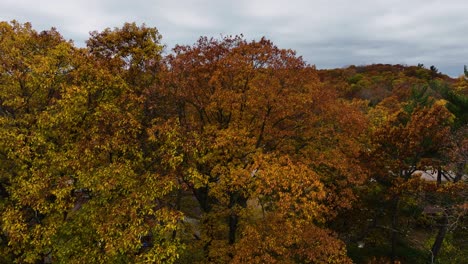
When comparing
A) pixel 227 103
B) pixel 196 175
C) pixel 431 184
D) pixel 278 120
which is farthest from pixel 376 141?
pixel 196 175

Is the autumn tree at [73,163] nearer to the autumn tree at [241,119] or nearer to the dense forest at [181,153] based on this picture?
the dense forest at [181,153]

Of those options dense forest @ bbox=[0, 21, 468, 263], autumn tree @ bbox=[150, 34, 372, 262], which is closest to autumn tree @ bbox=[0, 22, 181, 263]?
dense forest @ bbox=[0, 21, 468, 263]

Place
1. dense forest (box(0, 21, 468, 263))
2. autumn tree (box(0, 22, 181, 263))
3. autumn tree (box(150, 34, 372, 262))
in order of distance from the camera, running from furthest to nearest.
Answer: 1. autumn tree (box(150, 34, 372, 262))
2. dense forest (box(0, 21, 468, 263))
3. autumn tree (box(0, 22, 181, 263))

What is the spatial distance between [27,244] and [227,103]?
11262 millimetres

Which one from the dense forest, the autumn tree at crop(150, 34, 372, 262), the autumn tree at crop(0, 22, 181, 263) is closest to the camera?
the autumn tree at crop(0, 22, 181, 263)

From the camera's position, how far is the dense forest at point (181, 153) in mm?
14352

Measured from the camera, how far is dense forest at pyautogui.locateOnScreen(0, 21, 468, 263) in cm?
1435

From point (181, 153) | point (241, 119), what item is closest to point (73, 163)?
point (181, 153)

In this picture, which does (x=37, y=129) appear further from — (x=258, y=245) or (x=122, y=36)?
(x=258, y=245)

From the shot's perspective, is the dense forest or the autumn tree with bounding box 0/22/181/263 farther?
the dense forest

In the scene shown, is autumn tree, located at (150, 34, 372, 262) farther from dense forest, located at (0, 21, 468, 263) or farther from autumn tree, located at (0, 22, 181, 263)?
autumn tree, located at (0, 22, 181, 263)

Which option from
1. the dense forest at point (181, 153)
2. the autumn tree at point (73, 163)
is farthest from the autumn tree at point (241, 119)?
the autumn tree at point (73, 163)

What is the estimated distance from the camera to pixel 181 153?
15.7 meters

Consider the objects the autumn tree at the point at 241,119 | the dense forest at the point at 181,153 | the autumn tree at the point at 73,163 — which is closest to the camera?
the autumn tree at the point at 73,163
